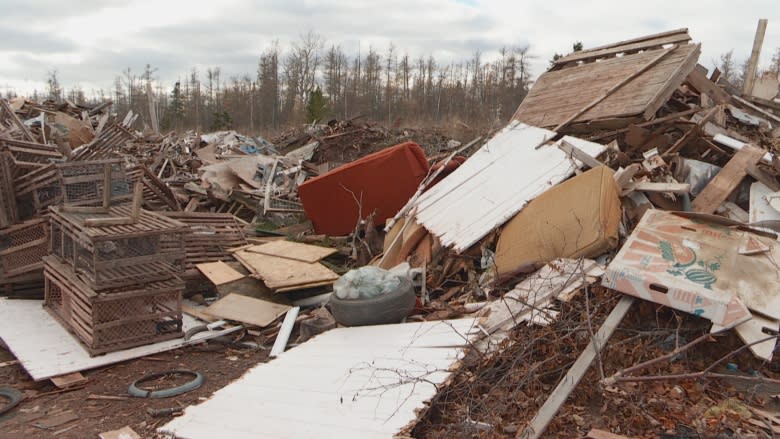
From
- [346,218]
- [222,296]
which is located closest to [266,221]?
[346,218]

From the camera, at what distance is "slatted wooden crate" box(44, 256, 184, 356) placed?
5.09 m

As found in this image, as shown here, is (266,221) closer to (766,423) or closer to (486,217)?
(486,217)

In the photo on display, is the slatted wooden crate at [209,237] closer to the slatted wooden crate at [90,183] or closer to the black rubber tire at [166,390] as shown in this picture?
the slatted wooden crate at [90,183]

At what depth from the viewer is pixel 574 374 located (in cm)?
347

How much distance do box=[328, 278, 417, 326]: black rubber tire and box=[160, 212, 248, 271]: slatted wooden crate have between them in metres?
2.71

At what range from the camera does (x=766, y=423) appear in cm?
318

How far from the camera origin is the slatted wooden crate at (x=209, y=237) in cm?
731

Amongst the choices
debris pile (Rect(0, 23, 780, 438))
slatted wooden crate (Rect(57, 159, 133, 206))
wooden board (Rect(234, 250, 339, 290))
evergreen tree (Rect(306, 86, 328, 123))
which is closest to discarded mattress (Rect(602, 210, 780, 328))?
debris pile (Rect(0, 23, 780, 438))

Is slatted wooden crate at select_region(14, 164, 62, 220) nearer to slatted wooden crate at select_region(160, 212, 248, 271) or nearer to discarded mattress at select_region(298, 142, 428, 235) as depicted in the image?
slatted wooden crate at select_region(160, 212, 248, 271)

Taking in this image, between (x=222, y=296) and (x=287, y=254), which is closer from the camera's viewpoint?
(x=222, y=296)

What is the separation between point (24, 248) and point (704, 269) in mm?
6683

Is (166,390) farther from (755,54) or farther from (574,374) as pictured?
(755,54)

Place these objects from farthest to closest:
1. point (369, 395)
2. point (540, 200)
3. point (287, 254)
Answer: point (287, 254), point (540, 200), point (369, 395)

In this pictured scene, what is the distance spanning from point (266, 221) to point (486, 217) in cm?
526
